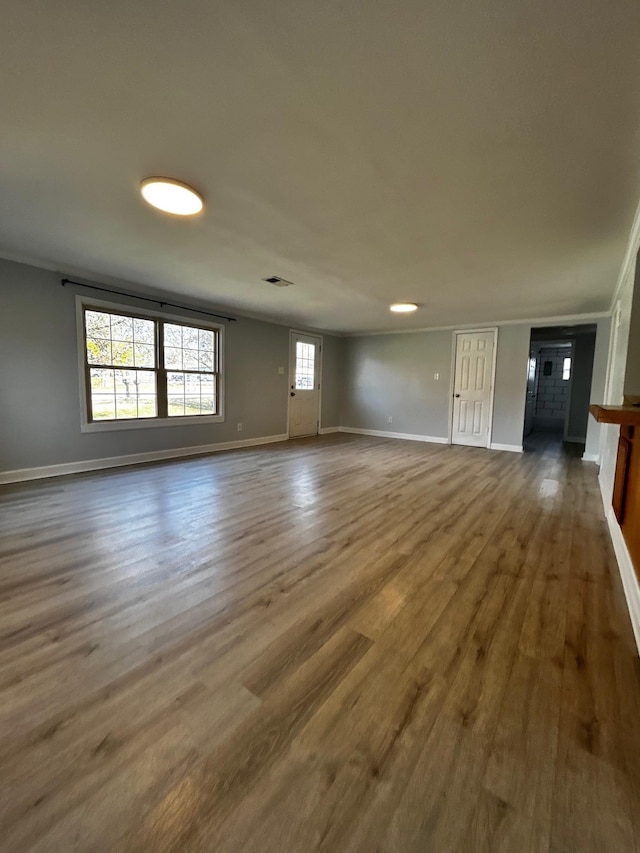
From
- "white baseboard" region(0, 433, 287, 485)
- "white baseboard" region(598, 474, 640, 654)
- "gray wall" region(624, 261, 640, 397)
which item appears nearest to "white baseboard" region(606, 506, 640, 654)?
"white baseboard" region(598, 474, 640, 654)

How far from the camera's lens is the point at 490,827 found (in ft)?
3.03

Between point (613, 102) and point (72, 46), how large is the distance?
2.18m

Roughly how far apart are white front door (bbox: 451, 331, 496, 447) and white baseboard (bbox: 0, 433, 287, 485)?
152 inches

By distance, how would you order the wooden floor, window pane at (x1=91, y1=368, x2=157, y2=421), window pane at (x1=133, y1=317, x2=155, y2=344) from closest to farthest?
the wooden floor, window pane at (x1=91, y1=368, x2=157, y2=421), window pane at (x1=133, y1=317, x2=155, y2=344)

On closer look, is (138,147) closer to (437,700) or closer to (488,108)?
(488,108)

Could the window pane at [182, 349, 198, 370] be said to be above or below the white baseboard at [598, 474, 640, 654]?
above

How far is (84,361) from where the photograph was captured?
4332 millimetres

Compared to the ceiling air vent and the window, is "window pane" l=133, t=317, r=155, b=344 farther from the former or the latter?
the ceiling air vent

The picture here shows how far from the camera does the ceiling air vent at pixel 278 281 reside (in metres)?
4.13

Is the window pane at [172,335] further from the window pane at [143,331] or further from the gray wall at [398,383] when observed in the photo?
the gray wall at [398,383]

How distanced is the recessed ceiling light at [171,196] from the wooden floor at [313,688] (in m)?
A: 2.29

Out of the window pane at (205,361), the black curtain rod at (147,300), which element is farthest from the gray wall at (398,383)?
the window pane at (205,361)

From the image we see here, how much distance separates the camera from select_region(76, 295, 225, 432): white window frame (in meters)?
4.30

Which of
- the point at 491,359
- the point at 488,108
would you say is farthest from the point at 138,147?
the point at 491,359
